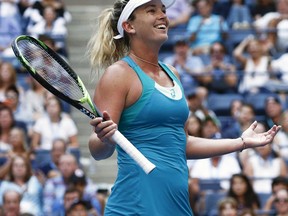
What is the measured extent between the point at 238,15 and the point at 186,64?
1.16 metres

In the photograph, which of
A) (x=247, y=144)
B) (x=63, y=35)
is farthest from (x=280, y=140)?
(x=247, y=144)

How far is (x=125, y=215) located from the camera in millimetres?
4277

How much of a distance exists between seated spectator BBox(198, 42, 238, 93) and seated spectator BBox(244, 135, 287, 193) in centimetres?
122

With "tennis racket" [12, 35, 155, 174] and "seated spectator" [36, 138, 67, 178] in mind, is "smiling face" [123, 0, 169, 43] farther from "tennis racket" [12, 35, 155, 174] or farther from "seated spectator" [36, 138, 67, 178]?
"seated spectator" [36, 138, 67, 178]

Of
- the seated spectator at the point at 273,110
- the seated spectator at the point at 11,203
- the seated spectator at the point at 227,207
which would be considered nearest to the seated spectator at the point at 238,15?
the seated spectator at the point at 273,110

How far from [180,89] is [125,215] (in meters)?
0.69

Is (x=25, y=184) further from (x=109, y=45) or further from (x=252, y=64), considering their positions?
(x=109, y=45)

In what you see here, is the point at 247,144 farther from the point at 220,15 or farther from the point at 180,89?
the point at 220,15

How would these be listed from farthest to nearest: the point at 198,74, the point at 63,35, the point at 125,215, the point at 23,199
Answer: the point at 63,35 < the point at 198,74 < the point at 23,199 < the point at 125,215

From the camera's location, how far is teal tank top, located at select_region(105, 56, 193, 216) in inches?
168

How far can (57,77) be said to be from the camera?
4.49 m

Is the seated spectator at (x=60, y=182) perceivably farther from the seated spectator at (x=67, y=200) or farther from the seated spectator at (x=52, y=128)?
the seated spectator at (x=52, y=128)

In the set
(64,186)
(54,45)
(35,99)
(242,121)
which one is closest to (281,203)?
(242,121)

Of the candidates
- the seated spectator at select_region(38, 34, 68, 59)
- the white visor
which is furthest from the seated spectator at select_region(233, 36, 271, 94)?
the white visor
